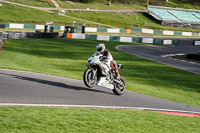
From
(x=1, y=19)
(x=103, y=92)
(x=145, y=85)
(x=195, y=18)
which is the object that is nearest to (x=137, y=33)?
(x=1, y=19)

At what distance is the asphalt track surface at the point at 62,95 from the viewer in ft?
35.5

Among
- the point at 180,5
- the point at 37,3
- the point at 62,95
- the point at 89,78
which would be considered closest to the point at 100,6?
the point at 37,3

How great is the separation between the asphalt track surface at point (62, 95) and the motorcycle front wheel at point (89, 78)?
0.30 metres

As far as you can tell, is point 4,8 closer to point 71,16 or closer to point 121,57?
point 71,16

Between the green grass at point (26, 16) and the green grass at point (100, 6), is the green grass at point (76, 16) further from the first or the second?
the green grass at point (100, 6)

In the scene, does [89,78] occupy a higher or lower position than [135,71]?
higher

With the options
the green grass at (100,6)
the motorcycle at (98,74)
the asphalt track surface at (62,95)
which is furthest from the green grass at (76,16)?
the motorcycle at (98,74)

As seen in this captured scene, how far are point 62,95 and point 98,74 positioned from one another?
232 cm

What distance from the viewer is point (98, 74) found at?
13812mm

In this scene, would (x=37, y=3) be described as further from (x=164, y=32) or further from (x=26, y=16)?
(x=164, y=32)

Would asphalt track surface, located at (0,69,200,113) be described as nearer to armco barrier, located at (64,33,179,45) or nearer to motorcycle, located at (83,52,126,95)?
motorcycle, located at (83,52,126,95)

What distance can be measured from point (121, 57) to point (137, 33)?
41.2 m

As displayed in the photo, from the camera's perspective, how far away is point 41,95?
37.3ft

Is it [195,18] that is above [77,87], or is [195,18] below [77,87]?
above
